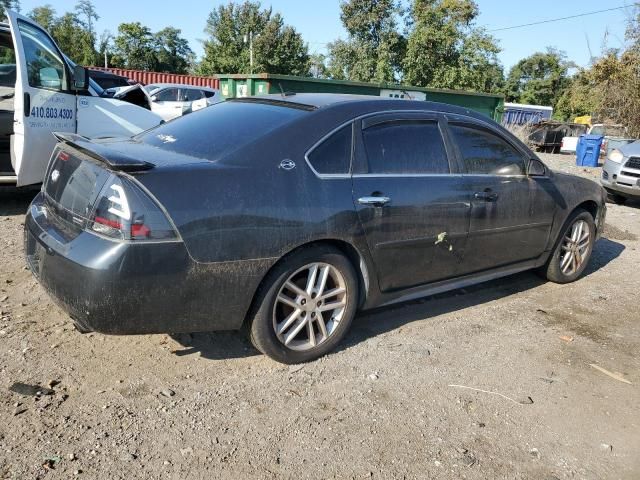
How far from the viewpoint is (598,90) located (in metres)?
22.3

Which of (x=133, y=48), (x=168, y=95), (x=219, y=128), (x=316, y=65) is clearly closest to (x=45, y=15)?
(x=133, y=48)

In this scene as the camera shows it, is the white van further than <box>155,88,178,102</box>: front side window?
No

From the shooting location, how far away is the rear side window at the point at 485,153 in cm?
429

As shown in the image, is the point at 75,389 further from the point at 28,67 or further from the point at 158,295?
the point at 28,67

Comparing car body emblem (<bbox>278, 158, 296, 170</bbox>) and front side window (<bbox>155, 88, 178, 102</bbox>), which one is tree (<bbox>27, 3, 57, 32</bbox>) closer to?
front side window (<bbox>155, 88, 178, 102</bbox>)

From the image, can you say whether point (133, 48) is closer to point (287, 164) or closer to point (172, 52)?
point (172, 52)

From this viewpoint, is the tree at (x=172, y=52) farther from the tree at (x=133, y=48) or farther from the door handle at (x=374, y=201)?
the door handle at (x=374, y=201)

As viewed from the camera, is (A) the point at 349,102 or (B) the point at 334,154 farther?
(A) the point at 349,102

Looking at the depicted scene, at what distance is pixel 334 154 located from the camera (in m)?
3.52

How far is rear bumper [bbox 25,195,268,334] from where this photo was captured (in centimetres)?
279

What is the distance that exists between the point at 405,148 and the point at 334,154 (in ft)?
2.05

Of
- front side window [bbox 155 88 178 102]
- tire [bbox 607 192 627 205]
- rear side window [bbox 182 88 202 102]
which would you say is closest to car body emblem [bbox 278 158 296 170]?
tire [bbox 607 192 627 205]

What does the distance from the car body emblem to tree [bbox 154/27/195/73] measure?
198 ft

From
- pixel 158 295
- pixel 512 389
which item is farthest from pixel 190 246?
pixel 512 389
